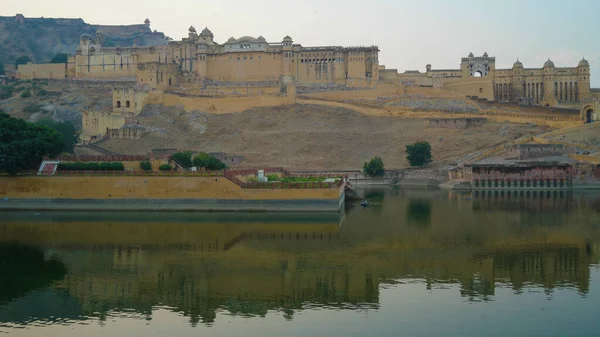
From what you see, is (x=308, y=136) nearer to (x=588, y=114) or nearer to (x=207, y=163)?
(x=207, y=163)

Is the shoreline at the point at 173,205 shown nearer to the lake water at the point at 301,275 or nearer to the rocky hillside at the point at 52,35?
the lake water at the point at 301,275

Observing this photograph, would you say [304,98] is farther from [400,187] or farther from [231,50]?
[400,187]

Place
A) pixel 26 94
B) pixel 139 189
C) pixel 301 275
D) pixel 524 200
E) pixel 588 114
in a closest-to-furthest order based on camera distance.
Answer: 1. pixel 301 275
2. pixel 139 189
3. pixel 524 200
4. pixel 588 114
5. pixel 26 94

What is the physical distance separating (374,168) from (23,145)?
2711 cm

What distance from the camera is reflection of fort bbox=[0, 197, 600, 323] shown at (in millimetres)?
18484

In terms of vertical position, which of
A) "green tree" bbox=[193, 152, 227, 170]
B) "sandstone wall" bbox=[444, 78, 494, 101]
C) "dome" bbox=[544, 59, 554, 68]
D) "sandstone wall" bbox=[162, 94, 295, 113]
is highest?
"dome" bbox=[544, 59, 554, 68]

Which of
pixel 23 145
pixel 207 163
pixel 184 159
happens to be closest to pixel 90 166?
pixel 23 145

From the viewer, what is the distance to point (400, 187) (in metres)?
53.8

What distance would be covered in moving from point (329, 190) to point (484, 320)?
748 inches

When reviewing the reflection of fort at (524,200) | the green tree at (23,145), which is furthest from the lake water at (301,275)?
the green tree at (23,145)

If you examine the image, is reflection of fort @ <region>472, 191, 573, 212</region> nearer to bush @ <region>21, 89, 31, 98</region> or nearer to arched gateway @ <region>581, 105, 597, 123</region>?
arched gateway @ <region>581, 105, 597, 123</region>

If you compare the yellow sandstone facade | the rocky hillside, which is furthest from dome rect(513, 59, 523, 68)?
the rocky hillside

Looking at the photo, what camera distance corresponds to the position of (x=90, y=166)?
37.1 metres

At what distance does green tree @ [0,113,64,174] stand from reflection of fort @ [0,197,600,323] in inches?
175
